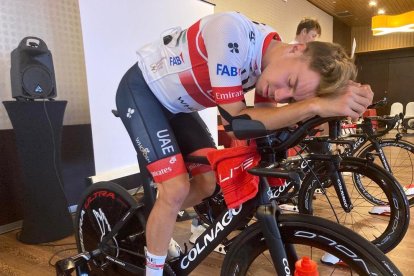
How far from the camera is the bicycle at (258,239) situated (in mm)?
798

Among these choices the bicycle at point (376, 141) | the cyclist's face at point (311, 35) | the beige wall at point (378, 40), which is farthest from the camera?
the beige wall at point (378, 40)

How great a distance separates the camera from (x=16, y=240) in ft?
7.76

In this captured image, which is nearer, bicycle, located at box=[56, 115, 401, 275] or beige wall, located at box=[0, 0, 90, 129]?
bicycle, located at box=[56, 115, 401, 275]

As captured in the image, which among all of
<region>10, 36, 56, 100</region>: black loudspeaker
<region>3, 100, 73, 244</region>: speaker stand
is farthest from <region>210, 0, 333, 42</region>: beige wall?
<region>3, 100, 73, 244</region>: speaker stand

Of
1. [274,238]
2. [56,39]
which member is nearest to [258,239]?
[274,238]

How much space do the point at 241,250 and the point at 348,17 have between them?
10900 mm

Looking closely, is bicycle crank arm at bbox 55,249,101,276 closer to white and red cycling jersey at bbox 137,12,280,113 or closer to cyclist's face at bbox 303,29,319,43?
white and red cycling jersey at bbox 137,12,280,113

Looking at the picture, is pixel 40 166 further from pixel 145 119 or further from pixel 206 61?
pixel 206 61

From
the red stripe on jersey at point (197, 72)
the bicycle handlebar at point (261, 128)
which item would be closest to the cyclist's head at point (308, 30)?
A: the red stripe on jersey at point (197, 72)

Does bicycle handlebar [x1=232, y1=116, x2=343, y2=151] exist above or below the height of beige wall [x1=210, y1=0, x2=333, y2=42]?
below

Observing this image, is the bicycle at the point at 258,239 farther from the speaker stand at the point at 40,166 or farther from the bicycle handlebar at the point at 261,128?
the speaker stand at the point at 40,166

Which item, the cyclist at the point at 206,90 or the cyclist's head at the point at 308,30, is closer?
the cyclist at the point at 206,90

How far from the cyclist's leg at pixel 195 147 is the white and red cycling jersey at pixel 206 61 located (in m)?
0.09

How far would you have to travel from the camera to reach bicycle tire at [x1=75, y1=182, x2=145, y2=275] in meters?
1.37
